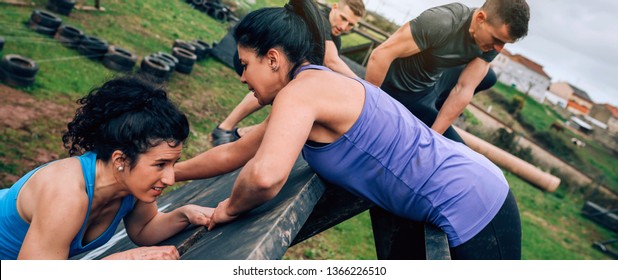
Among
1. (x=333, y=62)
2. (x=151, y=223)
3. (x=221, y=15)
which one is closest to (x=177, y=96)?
(x=333, y=62)

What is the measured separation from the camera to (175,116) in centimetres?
191

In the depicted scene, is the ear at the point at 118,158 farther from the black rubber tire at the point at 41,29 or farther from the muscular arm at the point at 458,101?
the black rubber tire at the point at 41,29

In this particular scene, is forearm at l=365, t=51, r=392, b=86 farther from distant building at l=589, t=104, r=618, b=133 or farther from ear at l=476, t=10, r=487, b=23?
distant building at l=589, t=104, r=618, b=133

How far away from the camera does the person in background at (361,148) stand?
5.55 ft

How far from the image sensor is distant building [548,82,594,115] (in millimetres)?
59250

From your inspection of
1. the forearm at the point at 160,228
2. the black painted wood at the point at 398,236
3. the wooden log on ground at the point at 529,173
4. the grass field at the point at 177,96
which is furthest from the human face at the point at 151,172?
the wooden log on ground at the point at 529,173

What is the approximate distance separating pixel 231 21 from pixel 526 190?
11974mm

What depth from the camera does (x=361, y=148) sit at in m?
1.76

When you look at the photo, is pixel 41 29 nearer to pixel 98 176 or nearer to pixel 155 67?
pixel 155 67

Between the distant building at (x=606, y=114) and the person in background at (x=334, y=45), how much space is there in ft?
178

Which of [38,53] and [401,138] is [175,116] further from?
[38,53]

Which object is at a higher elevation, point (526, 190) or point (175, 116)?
point (175, 116)

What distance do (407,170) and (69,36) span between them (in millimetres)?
7516
